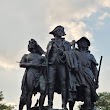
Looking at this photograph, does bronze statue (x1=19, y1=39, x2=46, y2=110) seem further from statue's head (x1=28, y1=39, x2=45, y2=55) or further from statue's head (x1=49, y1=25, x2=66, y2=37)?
statue's head (x1=49, y1=25, x2=66, y2=37)

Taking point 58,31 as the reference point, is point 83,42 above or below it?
below

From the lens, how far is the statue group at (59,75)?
14.2 meters

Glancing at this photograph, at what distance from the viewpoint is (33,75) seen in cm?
1455

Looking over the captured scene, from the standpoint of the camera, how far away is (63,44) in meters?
14.7

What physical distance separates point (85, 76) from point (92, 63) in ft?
2.72

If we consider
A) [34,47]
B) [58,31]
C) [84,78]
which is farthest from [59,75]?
[58,31]

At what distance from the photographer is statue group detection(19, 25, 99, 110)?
14.2 meters

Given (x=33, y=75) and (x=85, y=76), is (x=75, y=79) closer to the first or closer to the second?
(x=85, y=76)

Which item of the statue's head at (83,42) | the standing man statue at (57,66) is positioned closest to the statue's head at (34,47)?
the standing man statue at (57,66)

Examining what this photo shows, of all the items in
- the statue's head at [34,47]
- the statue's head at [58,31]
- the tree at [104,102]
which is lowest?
the statue's head at [34,47]

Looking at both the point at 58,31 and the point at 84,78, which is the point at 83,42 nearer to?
the point at 58,31

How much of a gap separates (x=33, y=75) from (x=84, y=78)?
5.75 feet

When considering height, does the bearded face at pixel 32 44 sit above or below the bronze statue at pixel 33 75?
above

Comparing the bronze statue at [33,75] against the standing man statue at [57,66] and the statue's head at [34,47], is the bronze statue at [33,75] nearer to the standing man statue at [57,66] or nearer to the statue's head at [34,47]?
the statue's head at [34,47]
